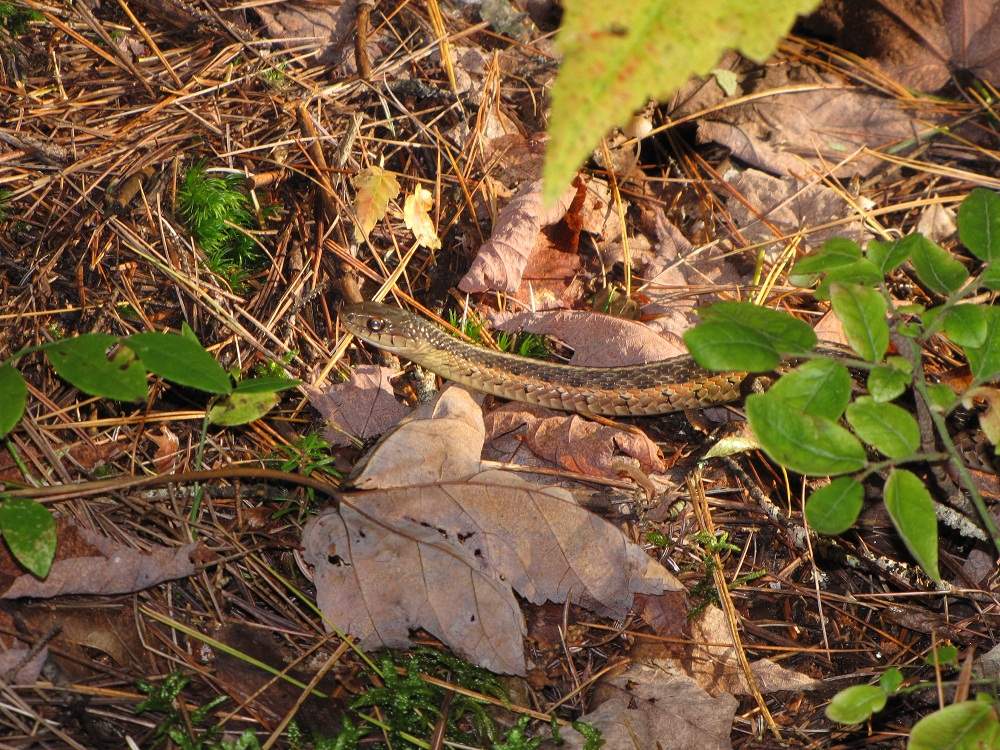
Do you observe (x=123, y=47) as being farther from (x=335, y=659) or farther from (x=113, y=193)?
(x=335, y=659)

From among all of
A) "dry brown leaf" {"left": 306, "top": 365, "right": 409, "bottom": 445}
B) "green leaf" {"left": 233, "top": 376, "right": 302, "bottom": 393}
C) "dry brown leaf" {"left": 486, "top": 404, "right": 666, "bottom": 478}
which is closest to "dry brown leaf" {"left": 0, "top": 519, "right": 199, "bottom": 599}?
"green leaf" {"left": 233, "top": 376, "right": 302, "bottom": 393}

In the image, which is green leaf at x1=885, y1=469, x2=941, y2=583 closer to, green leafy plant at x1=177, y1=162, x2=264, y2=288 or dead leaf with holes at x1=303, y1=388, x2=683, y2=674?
dead leaf with holes at x1=303, y1=388, x2=683, y2=674

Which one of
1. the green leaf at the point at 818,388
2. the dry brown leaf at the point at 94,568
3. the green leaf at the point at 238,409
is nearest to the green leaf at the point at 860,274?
the green leaf at the point at 818,388

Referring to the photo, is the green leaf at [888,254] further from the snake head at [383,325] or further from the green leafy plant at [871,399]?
the snake head at [383,325]

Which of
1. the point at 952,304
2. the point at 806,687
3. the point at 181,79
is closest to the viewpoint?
the point at 952,304

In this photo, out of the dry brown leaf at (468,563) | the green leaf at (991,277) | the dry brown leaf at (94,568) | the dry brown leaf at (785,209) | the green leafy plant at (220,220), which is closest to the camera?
the green leaf at (991,277)

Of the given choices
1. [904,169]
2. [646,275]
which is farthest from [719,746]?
[904,169]
